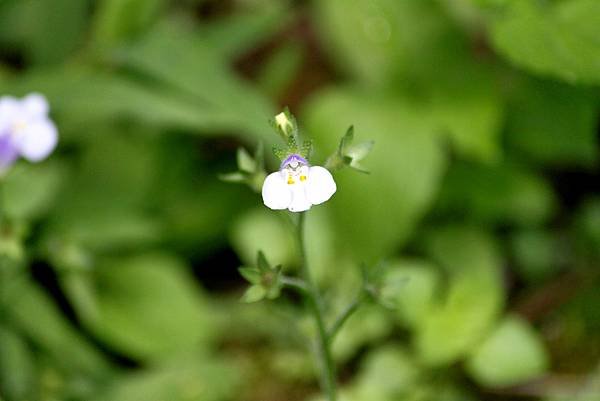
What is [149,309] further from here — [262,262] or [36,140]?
[262,262]

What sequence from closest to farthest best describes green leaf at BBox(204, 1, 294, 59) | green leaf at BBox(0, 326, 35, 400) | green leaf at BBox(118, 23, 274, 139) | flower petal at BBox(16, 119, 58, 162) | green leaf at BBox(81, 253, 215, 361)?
flower petal at BBox(16, 119, 58, 162) < green leaf at BBox(0, 326, 35, 400) < green leaf at BBox(81, 253, 215, 361) < green leaf at BBox(118, 23, 274, 139) < green leaf at BBox(204, 1, 294, 59)

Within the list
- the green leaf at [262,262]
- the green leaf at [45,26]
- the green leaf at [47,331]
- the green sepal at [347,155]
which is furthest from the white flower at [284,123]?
the green leaf at [45,26]

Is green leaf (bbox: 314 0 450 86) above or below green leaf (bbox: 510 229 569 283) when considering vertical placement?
above

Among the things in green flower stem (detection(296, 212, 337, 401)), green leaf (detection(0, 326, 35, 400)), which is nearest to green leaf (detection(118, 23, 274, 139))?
green leaf (detection(0, 326, 35, 400))

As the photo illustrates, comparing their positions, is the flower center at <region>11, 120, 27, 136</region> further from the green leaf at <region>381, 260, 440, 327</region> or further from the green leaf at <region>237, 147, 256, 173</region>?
the green leaf at <region>381, 260, 440, 327</region>

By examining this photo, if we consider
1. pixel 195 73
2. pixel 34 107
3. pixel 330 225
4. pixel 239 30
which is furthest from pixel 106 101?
pixel 330 225

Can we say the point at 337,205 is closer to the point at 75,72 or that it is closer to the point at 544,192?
the point at 544,192
